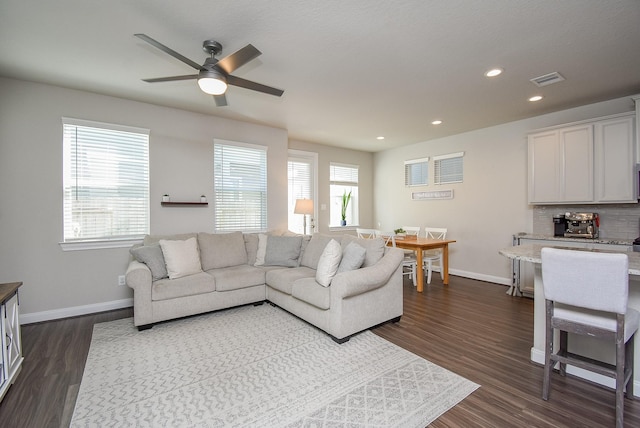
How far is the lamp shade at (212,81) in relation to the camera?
2.32 metres

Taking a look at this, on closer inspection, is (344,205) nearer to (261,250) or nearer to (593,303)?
(261,250)

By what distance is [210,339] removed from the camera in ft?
9.57

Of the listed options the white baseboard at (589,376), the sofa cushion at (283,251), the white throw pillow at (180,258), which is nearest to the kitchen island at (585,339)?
the white baseboard at (589,376)

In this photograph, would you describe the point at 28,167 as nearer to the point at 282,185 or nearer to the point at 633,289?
the point at 282,185

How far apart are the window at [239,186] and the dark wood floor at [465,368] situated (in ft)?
6.25

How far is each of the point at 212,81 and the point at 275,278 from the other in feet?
7.74

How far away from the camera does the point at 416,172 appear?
6.43m

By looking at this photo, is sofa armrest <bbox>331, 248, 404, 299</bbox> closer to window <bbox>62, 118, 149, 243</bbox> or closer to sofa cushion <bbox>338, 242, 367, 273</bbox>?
sofa cushion <bbox>338, 242, 367, 273</bbox>

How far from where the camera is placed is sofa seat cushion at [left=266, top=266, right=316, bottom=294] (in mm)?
3488

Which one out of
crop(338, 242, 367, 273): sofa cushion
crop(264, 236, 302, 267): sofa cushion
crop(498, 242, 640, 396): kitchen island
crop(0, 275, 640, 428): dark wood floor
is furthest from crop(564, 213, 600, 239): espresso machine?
crop(264, 236, 302, 267): sofa cushion

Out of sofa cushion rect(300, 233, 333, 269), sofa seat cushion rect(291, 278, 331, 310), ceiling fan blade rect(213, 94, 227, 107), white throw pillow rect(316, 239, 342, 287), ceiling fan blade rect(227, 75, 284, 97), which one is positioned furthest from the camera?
sofa cushion rect(300, 233, 333, 269)

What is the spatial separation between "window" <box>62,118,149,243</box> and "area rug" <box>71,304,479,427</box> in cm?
136

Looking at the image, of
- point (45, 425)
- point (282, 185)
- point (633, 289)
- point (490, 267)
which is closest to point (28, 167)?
point (45, 425)

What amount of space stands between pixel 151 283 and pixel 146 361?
91 cm
